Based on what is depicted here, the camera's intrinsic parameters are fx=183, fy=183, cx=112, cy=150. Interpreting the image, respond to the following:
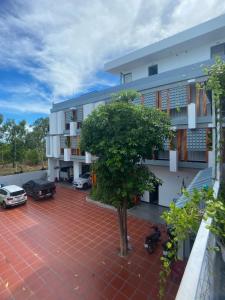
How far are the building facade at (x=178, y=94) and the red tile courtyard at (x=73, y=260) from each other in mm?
3905

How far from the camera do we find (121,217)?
7309 millimetres

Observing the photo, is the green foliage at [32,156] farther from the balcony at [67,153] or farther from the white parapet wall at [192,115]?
the white parapet wall at [192,115]

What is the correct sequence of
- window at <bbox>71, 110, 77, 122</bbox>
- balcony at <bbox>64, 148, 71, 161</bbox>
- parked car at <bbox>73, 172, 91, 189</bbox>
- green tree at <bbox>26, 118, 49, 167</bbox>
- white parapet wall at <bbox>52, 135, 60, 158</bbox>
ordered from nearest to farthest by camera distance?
parked car at <bbox>73, 172, 91, 189</bbox>, window at <bbox>71, 110, 77, 122</bbox>, balcony at <bbox>64, 148, 71, 161</bbox>, white parapet wall at <bbox>52, 135, 60, 158</bbox>, green tree at <bbox>26, 118, 49, 167</bbox>

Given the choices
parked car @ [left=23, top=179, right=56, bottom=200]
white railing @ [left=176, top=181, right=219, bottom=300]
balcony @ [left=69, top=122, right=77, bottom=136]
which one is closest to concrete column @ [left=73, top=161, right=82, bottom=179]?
balcony @ [left=69, top=122, right=77, bottom=136]

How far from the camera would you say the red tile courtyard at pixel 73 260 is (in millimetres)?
5750

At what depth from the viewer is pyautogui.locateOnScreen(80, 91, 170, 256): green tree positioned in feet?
19.8

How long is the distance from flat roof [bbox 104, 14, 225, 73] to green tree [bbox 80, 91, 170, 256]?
9247 millimetres

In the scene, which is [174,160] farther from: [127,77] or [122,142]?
[127,77]

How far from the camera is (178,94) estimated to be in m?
11.4

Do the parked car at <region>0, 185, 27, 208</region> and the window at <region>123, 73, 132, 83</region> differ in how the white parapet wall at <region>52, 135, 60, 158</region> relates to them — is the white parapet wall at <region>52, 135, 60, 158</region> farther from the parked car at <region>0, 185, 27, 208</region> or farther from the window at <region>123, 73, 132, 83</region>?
the window at <region>123, 73, 132, 83</region>

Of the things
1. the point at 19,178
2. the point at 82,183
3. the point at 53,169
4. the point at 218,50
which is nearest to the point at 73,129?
the point at 82,183

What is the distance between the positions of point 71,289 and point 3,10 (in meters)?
10.1

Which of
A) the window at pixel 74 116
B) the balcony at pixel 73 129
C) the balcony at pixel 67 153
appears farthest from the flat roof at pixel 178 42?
the balcony at pixel 67 153

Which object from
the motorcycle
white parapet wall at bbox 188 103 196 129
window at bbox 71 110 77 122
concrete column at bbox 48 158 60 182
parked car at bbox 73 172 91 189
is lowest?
the motorcycle
